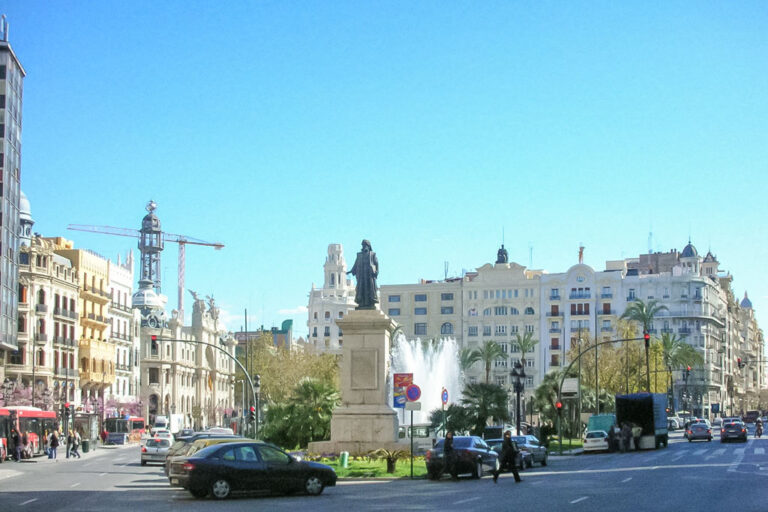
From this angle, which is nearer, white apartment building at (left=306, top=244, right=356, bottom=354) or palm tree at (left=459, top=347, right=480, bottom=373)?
palm tree at (left=459, top=347, right=480, bottom=373)

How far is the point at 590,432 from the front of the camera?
5625 centimetres

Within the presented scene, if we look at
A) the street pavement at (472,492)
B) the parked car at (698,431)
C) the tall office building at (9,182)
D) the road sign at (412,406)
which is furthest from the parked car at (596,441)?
the tall office building at (9,182)

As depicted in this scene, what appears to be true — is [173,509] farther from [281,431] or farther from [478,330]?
[478,330]

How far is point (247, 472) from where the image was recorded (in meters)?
25.1

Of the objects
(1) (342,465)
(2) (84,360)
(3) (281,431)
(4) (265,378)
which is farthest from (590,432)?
(2) (84,360)

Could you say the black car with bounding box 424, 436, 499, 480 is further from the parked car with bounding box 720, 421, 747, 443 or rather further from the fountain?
the parked car with bounding box 720, 421, 747, 443

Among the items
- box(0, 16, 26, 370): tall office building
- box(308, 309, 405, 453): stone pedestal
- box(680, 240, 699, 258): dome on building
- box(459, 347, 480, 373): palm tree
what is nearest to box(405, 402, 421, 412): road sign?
box(308, 309, 405, 453): stone pedestal

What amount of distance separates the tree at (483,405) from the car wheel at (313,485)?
91.6 feet

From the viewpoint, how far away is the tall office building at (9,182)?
69.0 m

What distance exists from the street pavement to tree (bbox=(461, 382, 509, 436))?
1451cm

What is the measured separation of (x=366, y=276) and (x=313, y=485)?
15.7 m

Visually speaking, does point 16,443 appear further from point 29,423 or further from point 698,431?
point 698,431

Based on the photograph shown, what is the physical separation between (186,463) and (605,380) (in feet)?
226

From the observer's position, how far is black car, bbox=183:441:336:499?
24719mm
